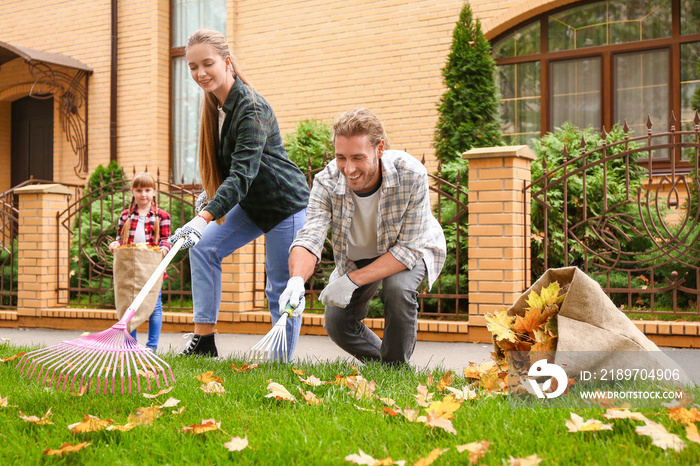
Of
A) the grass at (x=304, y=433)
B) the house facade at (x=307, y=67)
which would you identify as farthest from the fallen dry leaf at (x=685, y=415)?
the house facade at (x=307, y=67)

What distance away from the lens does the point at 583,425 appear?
2252 millimetres

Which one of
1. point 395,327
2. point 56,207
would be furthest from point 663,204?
point 56,207

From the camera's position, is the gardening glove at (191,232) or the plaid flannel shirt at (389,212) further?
the plaid flannel shirt at (389,212)

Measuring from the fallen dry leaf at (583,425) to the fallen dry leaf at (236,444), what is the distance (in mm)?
1066

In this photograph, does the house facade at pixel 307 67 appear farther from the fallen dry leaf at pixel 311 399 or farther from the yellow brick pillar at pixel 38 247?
the fallen dry leaf at pixel 311 399

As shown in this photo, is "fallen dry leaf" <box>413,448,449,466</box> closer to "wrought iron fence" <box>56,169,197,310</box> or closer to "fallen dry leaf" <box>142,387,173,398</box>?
"fallen dry leaf" <box>142,387,173,398</box>

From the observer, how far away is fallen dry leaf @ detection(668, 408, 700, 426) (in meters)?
2.27

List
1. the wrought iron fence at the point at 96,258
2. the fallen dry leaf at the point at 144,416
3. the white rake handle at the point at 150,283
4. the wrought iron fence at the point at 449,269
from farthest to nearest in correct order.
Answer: the wrought iron fence at the point at 96,258 < the wrought iron fence at the point at 449,269 < the white rake handle at the point at 150,283 < the fallen dry leaf at the point at 144,416

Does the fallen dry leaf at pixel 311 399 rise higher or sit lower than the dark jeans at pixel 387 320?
lower

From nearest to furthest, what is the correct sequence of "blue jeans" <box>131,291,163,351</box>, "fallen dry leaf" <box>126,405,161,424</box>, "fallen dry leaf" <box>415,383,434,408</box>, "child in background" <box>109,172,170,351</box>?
1. "fallen dry leaf" <box>126,405,161,424</box>
2. "fallen dry leaf" <box>415,383,434,408</box>
3. "blue jeans" <box>131,291,163,351</box>
4. "child in background" <box>109,172,170,351</box>

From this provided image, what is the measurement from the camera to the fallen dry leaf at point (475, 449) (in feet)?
6.68

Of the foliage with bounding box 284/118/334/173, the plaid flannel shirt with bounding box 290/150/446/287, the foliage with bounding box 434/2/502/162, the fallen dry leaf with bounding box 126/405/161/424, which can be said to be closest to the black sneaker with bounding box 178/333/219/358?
the plaid flannel shirt with bounding box 290/150/446/287

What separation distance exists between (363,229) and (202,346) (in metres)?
1.30

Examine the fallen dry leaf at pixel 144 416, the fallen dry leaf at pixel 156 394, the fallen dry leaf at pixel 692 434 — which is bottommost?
the fallen dry leaf at pixel 144 416
